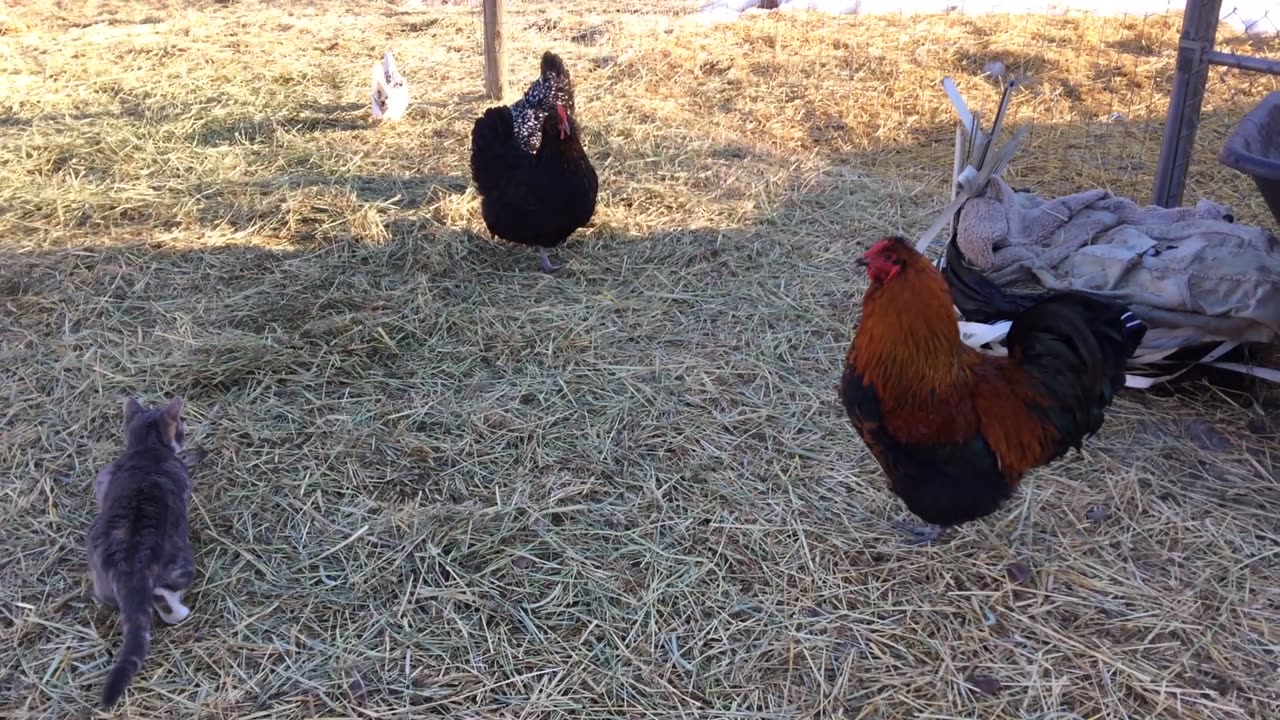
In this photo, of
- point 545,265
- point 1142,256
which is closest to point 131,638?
point 545,265

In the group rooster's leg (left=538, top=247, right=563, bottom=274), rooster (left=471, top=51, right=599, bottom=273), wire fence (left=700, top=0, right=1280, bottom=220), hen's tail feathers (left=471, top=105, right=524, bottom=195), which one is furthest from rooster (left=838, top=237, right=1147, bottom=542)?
hen's tail feathers (left=471, top=105, right=524, bottom=195)

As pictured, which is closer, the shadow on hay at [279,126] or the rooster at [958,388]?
the rooster at [958,388]

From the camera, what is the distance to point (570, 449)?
390 cm

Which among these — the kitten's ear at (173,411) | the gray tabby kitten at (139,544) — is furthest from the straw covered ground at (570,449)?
the kitten's ear at (173,411)

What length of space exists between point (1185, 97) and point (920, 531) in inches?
125

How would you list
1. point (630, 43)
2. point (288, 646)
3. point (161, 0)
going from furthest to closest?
point (161, 0) < point (630, 43) < point (288, 646)

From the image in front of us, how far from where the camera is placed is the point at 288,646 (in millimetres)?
2969

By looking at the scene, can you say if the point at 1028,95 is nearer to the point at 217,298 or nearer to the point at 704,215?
the point at 704,215

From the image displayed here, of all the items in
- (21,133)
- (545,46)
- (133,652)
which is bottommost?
(133,652)

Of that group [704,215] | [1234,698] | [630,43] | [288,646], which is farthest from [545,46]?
[1234,698]

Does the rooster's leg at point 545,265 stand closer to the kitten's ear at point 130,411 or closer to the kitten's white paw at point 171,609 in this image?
the kitten's ear at point 130,411

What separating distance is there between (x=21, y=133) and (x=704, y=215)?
5365 millimetres

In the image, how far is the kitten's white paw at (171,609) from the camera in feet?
9.66

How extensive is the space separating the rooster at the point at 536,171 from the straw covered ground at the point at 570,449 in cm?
31
